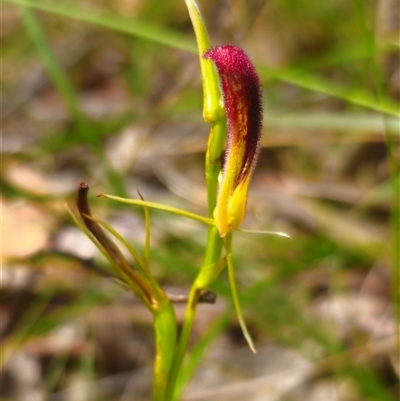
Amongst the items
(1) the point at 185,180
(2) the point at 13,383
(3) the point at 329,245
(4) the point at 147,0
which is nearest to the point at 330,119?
(3) the point at 329,245

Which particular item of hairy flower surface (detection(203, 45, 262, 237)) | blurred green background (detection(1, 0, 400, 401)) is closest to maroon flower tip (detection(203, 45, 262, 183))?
hairy flower surface (detection(203, 45, 262, 237))

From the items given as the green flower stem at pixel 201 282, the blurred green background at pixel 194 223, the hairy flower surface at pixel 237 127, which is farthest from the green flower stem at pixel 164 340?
the blurred green background at pixel 194 223

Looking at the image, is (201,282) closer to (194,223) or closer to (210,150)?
(210,150)

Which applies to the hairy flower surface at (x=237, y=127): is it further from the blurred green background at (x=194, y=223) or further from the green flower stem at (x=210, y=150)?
the blurred green background at (x=194, y=223)

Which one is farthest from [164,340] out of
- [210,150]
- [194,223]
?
[194,223]

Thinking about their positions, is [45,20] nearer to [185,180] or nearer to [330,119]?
[185,180]

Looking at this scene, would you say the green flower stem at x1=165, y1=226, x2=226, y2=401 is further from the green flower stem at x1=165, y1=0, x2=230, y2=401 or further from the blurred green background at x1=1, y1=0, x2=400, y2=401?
the blurred green background at x1=1, y1=0, x2=400, y2=401
